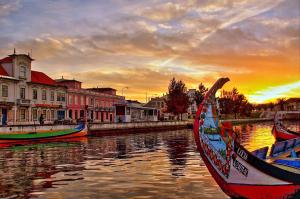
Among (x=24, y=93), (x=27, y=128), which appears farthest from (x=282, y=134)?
(x=24, y=93)

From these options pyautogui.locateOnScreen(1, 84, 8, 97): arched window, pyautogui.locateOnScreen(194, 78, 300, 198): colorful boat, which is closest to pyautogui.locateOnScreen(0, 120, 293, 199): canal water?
pyautogui.locateOnScreen(194, 78, 300, 198): colorful boat

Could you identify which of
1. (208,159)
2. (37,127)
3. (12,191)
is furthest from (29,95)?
(208,159)

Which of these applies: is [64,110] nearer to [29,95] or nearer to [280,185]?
[29,95]

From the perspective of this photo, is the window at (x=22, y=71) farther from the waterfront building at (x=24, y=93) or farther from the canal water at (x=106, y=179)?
the canal water at (x=106, y=179)

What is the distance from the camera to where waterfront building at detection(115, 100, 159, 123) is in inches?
3091

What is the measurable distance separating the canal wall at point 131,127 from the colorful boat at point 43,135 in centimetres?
517

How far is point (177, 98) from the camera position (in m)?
107

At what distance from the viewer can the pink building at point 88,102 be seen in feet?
246

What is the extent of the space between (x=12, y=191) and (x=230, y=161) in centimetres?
881

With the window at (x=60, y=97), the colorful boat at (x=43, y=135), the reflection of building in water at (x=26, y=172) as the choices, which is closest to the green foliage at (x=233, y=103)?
the window at (x=60, y=97)

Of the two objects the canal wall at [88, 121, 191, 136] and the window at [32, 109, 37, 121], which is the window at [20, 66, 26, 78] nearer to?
the window at [32, 109, 37, 121]

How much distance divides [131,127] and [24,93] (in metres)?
19.6

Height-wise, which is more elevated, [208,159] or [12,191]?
[208,159]

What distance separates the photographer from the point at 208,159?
1245 centimetres
